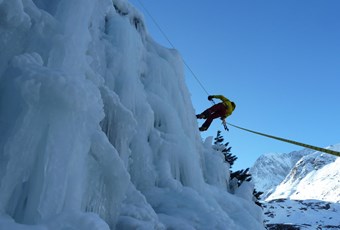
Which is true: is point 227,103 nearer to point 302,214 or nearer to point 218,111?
point 218,111

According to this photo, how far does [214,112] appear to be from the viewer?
611 inches

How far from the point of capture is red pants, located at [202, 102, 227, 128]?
15.3 m

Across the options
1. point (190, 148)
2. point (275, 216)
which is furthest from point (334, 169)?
point (190, 148)

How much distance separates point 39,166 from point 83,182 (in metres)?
0.86

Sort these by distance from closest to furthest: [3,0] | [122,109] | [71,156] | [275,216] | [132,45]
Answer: [71,156] → [3,0] → [122,109] → [132,45] → [275,216]

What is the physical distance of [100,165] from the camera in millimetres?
5820

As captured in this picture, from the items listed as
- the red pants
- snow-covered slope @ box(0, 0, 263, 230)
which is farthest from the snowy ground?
snow-covered slope @ box(0, 0, 263, 230)

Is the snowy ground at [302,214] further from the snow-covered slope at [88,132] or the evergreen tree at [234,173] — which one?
the snow-covered slope at [88,132]

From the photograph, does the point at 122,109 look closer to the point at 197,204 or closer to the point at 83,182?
the point at 83,182

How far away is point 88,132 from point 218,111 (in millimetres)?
10290

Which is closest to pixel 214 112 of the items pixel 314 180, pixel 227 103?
pixel 227 103

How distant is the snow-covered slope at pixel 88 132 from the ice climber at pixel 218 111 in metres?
3.22

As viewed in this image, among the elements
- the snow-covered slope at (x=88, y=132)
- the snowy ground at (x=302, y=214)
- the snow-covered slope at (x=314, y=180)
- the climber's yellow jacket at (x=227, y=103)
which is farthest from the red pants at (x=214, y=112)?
the snow-covered slope at (x=314, y=180)

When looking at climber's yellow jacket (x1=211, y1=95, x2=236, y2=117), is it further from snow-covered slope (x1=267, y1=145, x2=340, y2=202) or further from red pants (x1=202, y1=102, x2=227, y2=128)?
snow-covered slope (x1=267, y1=145, x2=340, y2=202)
